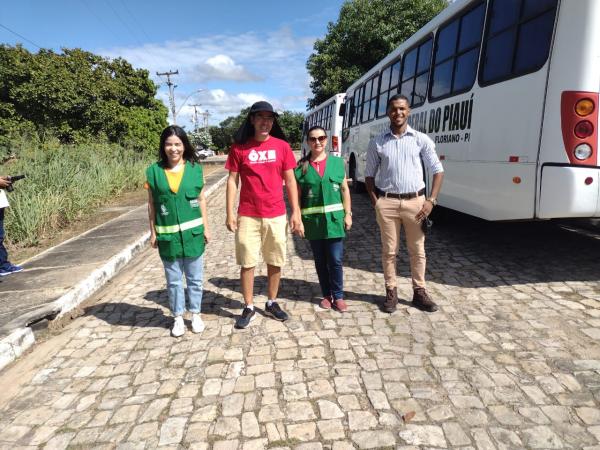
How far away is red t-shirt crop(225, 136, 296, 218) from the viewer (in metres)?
3.55

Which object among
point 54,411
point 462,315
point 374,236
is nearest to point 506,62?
point 462,315

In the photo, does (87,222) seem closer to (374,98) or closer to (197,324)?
(197,324)

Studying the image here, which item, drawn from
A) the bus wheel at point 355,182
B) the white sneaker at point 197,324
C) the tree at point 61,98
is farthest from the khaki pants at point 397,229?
the tree at point 61,98

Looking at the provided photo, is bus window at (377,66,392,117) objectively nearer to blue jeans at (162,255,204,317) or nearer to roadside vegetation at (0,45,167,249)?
blue jeans at (162,255,204,317)

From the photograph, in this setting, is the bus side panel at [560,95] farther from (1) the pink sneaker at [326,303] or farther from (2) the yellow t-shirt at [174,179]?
(2) the yellow t-shirt at [174,179]

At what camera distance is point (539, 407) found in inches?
97.5

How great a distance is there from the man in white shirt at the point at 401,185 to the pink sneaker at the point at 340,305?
37 centimetres

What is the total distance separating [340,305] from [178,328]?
144 cm

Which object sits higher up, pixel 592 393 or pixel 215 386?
pixel 592 393

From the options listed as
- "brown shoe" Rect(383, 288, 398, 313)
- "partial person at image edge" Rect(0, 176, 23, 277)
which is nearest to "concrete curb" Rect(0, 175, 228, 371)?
"partial person at image edge" Rect(0, 176, 23, 277)

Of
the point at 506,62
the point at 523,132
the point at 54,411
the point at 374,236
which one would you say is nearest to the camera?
the point at 54,411

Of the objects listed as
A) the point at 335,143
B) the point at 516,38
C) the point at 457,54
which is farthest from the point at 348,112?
the point at 516,38

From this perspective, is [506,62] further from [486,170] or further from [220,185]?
[220,185]

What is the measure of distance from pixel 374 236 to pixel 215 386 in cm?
455
